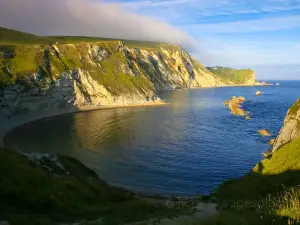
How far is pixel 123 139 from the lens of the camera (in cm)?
8612

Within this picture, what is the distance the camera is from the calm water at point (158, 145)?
54.8 metres

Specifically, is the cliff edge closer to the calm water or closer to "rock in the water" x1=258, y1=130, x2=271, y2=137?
the calm water

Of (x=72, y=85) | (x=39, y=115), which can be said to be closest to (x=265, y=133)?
(x=39, y=115)

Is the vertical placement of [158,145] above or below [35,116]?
below

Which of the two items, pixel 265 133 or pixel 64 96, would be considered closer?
pixel 265 133

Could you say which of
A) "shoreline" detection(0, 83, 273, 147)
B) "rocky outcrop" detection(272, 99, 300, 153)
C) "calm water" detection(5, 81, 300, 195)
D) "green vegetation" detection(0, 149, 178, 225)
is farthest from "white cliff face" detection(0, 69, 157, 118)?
"rocky outcrop" detection(272, 99, 300, 153)

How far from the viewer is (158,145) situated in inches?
3068

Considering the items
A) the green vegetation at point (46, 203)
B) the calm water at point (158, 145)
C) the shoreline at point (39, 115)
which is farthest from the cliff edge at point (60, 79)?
the green vegetation at point (46, 203)

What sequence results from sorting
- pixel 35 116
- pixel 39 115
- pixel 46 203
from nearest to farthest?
pixel 46 203, pixel 35 116, pixel 39 115

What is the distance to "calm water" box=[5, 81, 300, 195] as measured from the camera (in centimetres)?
5475

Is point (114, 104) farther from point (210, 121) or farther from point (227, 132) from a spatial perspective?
point (227, 132)

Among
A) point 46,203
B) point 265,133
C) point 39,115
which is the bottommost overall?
point 46,203

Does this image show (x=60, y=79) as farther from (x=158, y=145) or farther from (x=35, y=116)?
(x=158, y=145)

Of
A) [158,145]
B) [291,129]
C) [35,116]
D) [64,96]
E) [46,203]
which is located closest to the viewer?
[46,203]
